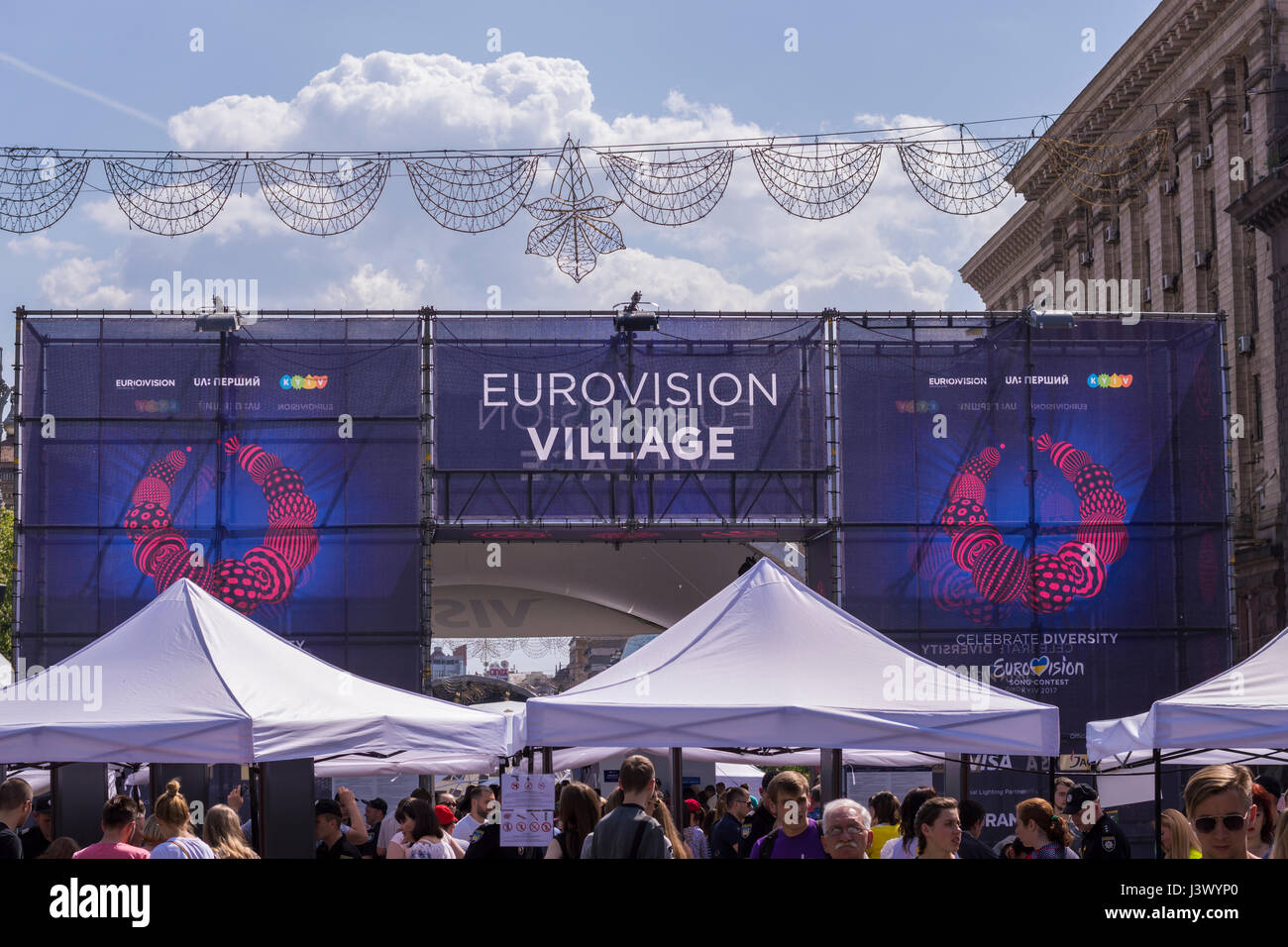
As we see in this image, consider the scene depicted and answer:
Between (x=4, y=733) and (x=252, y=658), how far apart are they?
1.69 meters

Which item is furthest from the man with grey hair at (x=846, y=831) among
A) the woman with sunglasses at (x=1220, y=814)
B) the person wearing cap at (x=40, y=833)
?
the person wearing cap at (x=40, y=833)

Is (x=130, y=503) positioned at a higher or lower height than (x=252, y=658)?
higher

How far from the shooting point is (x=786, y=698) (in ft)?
29.7

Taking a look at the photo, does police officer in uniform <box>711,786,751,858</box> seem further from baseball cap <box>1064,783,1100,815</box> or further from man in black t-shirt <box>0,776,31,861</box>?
man in black t-shirt <box>0,776,31,861</box>

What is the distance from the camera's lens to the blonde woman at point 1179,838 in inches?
252

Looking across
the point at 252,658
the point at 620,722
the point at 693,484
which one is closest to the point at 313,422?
the point at 693,484

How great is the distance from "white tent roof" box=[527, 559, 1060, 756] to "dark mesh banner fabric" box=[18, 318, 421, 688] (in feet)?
42.6

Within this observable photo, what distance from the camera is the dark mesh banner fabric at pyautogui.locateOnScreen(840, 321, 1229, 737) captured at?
2291 centimetres

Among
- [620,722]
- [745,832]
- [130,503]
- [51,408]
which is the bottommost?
[745,832]

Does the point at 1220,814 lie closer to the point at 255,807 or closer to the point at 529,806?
the point at 529,806

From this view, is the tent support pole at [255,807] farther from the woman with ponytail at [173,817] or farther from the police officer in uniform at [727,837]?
the police officer in uniform at [727,837]

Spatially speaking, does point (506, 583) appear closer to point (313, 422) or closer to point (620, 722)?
point (313, 422)

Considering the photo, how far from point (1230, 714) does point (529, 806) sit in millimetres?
4255

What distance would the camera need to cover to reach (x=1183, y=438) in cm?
2370
